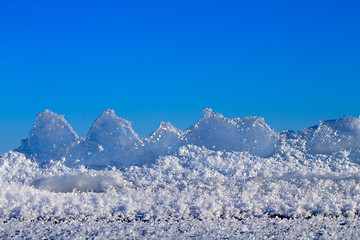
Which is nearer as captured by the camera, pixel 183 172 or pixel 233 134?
pixel 183 172

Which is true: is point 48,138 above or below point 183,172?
above

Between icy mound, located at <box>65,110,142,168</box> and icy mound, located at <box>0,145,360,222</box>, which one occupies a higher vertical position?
icy mound, located at <box>65,110,142,168</box>

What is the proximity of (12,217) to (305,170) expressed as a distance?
1354 mm

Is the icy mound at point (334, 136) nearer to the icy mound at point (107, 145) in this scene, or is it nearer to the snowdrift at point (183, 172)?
the snowdrift at point (183, 172)

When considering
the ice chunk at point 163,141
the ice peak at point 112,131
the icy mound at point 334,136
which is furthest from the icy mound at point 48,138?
the icy mound at point 334,136

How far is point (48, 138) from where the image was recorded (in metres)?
2.10

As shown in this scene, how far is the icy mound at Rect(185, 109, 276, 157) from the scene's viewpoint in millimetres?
1964

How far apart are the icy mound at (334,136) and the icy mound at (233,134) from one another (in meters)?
0.22

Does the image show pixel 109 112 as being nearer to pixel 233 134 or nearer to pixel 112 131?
pixel 112 131

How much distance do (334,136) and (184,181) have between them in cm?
97

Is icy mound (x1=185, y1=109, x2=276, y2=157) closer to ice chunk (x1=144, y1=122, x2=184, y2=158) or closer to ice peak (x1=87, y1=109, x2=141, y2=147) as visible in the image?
ice chunk (x1=144, y1=122, x2=184, y2=158)

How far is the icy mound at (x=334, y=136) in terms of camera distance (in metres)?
1.97

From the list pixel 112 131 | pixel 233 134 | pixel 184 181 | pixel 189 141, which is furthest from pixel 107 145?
pixel 233 134

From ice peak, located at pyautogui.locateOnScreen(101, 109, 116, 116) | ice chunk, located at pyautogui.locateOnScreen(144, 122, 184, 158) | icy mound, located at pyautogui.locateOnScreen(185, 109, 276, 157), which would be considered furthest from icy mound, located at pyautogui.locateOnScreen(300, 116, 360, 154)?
ice peak, located at pyautogui.locateOnScreen(101, 109, 116, 116)
